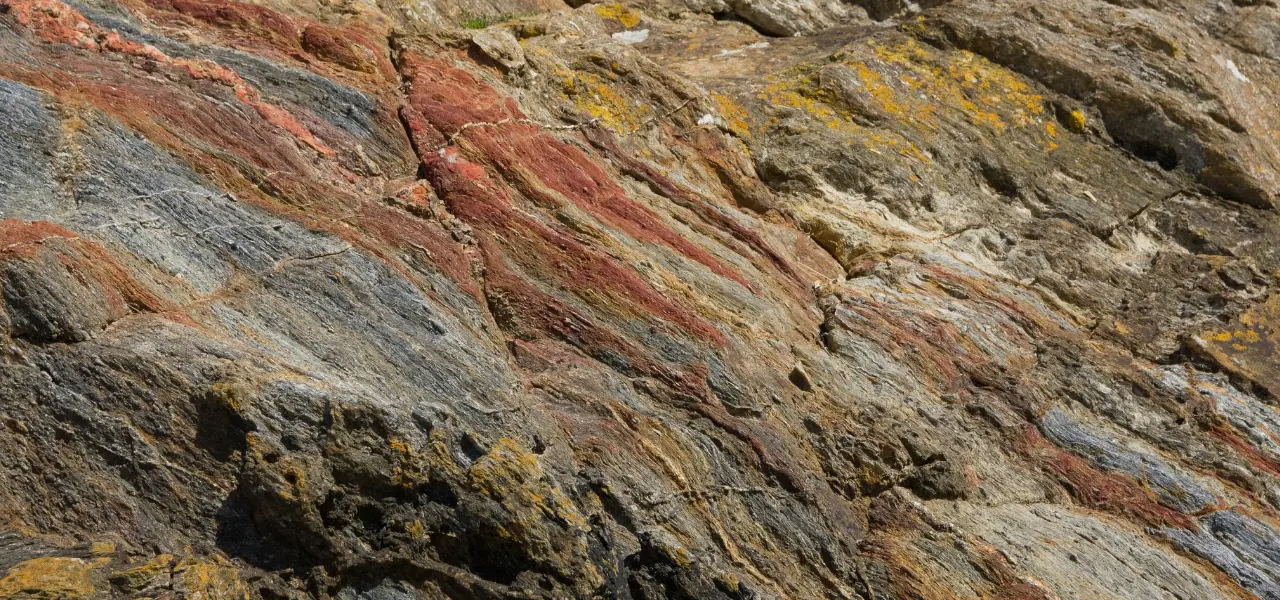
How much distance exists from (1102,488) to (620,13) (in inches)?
474

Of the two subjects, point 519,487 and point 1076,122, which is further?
point 1076,122

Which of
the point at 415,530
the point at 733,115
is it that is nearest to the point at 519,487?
the point at 415,530

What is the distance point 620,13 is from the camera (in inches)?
742

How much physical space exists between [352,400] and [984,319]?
28.7 feet

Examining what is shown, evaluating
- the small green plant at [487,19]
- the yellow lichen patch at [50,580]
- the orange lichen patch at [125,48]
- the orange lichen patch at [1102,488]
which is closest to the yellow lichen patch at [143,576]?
the yellow lichen patch at [50,580]

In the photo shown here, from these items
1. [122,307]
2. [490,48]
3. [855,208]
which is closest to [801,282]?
[855,208]

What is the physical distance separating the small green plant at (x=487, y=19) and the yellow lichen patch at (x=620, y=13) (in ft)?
4.89

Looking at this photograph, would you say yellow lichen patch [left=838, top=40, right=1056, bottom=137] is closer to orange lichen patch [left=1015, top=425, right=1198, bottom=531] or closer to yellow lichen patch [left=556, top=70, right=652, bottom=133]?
yellow lichen patch [left=556, top=70, right=652, bottom=133]

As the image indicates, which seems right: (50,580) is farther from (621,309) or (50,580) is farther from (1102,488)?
(1102,488)

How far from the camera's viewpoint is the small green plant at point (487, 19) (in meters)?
16.1

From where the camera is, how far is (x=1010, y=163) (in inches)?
637

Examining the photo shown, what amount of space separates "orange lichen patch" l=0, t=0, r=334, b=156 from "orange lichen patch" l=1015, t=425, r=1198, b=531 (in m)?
9.33

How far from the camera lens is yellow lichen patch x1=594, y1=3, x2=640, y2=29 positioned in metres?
18.7

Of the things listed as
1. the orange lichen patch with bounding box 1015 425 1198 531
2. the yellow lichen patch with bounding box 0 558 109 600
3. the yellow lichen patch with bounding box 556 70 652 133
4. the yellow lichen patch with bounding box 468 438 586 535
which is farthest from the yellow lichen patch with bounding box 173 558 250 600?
the orange lichen patch with bounding box 1015 425 1198 531
